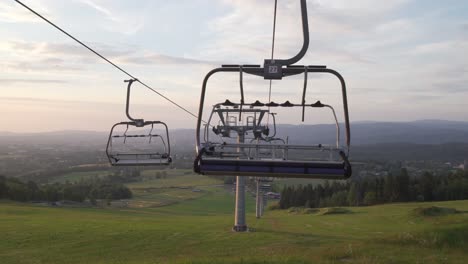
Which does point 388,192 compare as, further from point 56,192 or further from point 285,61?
point 285,61

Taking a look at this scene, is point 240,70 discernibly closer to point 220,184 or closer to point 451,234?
point 451,234

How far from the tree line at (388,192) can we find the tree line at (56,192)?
3615 cm

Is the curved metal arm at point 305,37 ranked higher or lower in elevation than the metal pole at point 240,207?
higher

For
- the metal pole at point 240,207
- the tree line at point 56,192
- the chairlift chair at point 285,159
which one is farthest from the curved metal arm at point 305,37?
the tree line at point 56,192

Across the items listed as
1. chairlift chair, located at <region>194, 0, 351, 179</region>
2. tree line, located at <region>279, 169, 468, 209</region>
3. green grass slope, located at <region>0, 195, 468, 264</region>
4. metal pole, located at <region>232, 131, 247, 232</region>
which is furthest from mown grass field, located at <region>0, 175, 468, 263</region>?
tree line, located at <region>279, 169, 468, 209</region>

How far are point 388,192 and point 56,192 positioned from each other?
6310 cm

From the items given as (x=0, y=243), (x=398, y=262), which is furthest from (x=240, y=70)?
(x=0, y=243)

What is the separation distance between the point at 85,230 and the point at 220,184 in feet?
286

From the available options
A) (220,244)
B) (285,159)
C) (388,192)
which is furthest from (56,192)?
(285,159)

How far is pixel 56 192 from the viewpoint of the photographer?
269 ft

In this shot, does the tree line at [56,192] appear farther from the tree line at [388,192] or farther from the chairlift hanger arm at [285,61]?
the chairlift hanger arm at [285,61]

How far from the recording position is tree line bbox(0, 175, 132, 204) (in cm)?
7556

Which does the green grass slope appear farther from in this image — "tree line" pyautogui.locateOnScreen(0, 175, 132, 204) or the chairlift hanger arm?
"tree line" pyautogui.locateOnScreen(0, 175, 132, 204)

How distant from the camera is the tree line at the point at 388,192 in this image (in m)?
81.4
